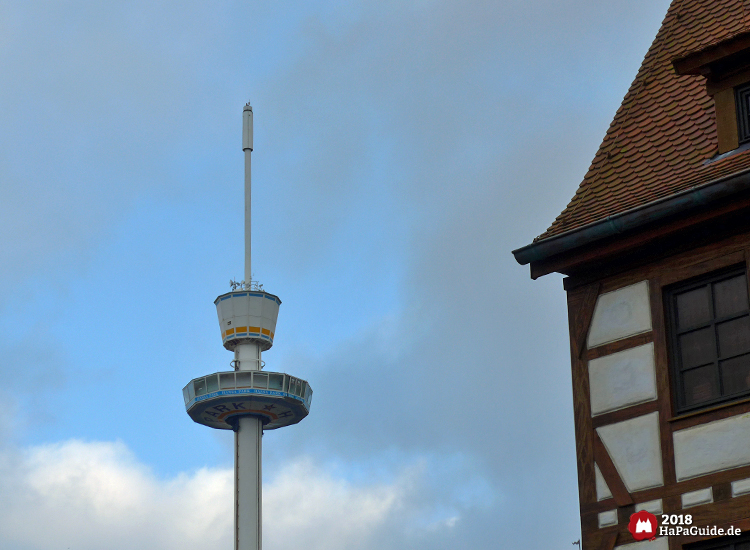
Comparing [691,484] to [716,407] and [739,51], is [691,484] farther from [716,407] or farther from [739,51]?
[739,51]

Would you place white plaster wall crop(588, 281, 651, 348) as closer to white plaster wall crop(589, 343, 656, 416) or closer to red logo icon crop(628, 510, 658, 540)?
white plaster wall crop(589, 343, 656, 416)

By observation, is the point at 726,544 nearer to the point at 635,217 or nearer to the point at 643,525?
the point at 643,525

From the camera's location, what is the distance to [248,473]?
291 ft

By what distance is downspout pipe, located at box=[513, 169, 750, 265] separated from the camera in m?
15.7

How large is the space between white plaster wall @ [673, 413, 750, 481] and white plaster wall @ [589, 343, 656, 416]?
0.78 metres

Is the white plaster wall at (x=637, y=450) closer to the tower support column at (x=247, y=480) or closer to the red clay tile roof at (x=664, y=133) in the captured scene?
the red clay tile roof at (x=664, y=133)

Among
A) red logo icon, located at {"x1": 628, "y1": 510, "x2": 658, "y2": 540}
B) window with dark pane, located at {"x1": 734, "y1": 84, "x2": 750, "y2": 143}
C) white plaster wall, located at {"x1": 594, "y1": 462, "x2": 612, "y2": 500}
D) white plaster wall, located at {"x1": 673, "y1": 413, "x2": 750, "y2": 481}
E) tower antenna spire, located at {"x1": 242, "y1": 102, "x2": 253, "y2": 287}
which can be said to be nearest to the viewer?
white plaster wall, located at {"x1": 673, "y1": 413, "x2": 750, "y2": 481}

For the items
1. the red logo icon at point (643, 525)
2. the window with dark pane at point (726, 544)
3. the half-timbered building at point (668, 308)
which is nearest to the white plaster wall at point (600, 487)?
the half-timbered building at point (668, 308)

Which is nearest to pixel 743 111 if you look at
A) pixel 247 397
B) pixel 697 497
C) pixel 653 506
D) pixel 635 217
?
pixel 635 217

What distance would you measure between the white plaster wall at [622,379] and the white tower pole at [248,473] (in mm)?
73491

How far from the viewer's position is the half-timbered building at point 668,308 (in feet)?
49.4

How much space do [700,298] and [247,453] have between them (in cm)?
7544

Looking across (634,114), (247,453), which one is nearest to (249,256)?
(247,453)

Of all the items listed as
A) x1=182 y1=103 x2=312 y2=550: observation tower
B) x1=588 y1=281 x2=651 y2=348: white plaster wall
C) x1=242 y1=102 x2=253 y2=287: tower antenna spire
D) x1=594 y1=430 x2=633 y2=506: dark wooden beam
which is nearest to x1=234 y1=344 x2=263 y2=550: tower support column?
x1=182 y1=103 x2=312 y2=550: observation tower
